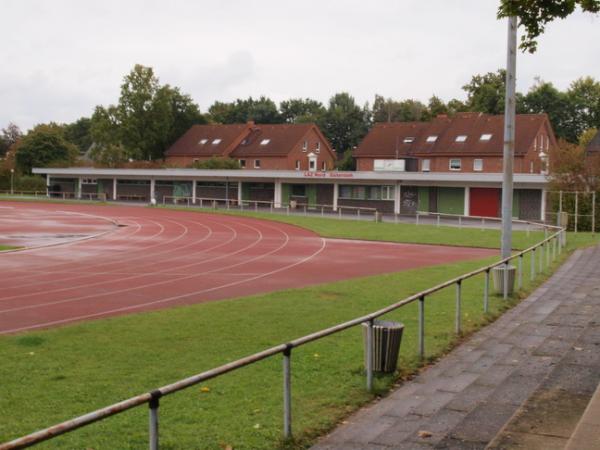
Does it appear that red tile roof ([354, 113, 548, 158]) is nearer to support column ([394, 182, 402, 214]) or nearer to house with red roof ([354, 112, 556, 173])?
house with red roof ([354, 112, 556, 173])

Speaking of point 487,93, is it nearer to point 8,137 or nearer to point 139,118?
point 139,118

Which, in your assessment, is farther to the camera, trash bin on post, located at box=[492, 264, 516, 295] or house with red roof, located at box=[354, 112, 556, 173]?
house with red roof, located at box=[354, 112, 556, 173]

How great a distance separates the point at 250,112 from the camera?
4163 inches

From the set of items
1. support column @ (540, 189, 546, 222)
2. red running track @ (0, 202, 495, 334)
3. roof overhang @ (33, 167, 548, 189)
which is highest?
roof overhang @ (33, 167, 548, 189)

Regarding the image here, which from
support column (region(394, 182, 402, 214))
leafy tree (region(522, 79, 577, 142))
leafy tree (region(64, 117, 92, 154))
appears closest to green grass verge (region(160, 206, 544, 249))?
support column (region(394, 182, 402, 214))

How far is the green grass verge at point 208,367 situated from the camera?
737 centimetres

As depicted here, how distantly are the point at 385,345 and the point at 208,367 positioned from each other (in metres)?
2.71

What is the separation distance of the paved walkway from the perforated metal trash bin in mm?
399

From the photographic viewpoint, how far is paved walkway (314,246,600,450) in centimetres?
675

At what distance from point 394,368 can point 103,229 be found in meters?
34.1

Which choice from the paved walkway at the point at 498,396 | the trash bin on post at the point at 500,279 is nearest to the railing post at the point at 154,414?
the paved walkway at the point at 498,396

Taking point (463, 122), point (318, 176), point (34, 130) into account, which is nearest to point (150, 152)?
point (34, 130)

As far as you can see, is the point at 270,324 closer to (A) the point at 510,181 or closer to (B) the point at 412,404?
(B) the point at 412,404

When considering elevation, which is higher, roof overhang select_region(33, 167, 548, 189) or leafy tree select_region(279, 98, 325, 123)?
leafy tree select_region(279, 98, 325, 123)
